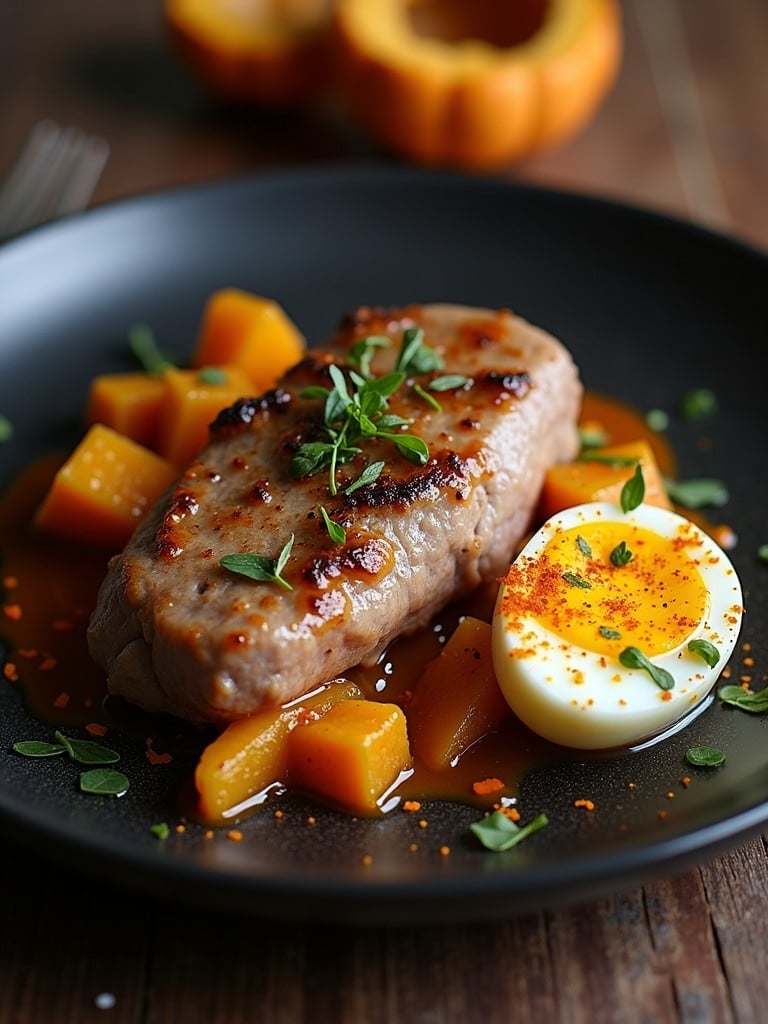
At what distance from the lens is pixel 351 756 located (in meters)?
3.68

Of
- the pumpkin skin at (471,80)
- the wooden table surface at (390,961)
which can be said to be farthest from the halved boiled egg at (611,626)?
the pumpkin skin at (471,80)

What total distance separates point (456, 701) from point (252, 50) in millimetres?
4532

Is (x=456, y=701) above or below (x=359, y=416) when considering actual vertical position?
below

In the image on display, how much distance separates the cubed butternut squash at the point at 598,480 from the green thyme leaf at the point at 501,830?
133 cm

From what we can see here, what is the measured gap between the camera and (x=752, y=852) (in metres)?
3.87

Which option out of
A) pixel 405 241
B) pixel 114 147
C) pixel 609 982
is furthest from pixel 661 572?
pixel 114 147

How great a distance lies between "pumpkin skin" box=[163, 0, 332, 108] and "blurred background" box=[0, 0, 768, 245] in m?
0.12

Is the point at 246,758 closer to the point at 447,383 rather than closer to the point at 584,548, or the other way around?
the point at 584,548

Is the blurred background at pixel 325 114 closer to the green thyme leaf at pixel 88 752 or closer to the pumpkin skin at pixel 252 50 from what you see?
the pumpkin skin at pixel 252 50

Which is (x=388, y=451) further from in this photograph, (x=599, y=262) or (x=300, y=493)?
(x=599, y=262)

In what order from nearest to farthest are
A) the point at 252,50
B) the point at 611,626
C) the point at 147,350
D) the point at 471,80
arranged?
the point at 611,626, the point at 147,350, the point at 471,80, the point at 252,50

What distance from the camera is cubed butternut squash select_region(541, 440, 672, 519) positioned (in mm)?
4578

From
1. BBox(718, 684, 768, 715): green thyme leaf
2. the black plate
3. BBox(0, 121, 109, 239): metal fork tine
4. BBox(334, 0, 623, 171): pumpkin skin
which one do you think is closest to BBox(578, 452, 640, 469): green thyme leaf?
the black plate

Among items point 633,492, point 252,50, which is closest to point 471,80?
point 252,50
